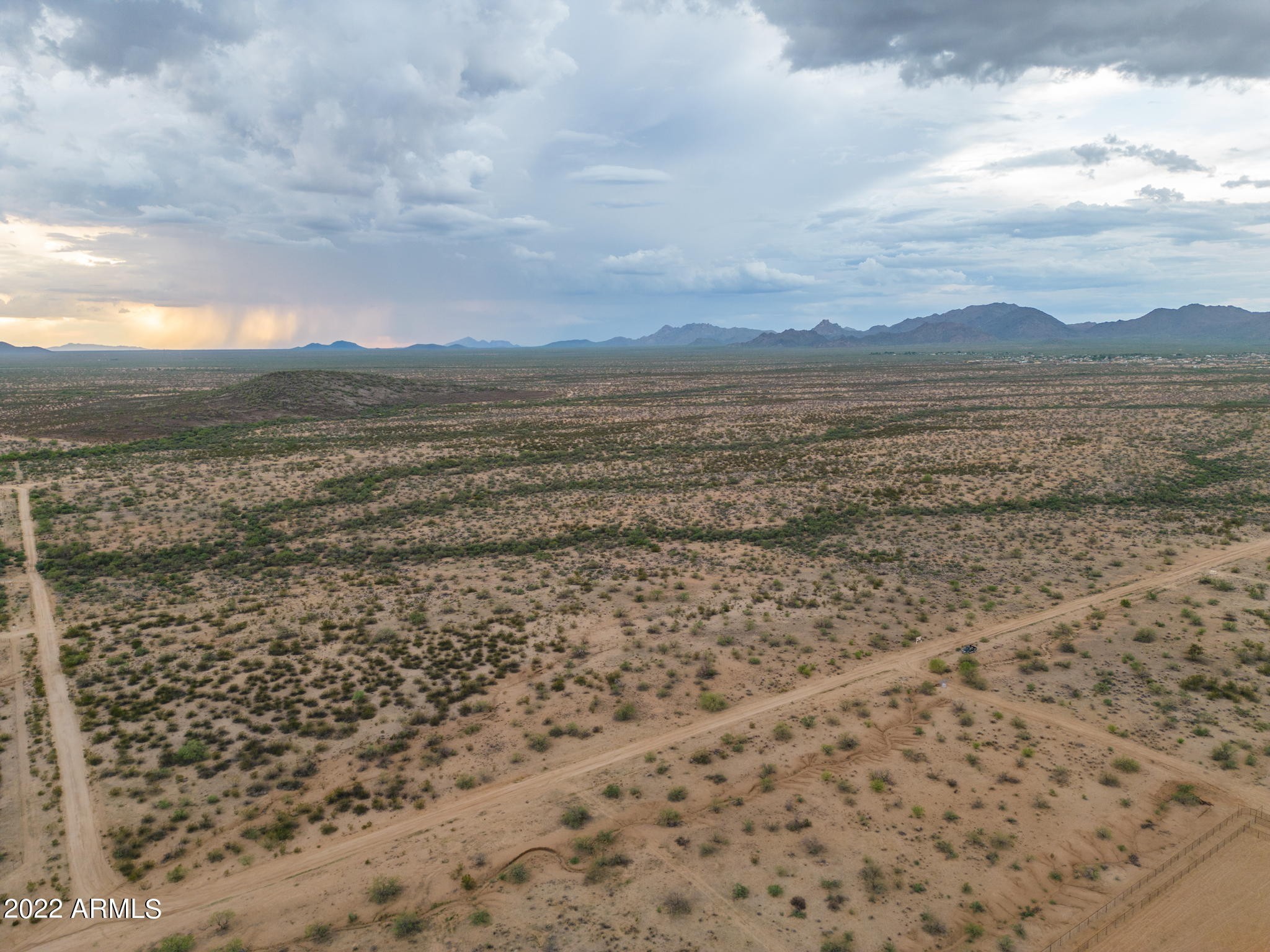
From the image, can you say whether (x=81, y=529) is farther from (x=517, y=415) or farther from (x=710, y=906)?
(x=517, y=415)

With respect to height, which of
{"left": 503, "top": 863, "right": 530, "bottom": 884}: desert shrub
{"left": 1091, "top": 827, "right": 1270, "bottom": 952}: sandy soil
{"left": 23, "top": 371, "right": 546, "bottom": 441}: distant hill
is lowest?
{"left": 1091, "top": 827, "right": 1270, "bottom": 952}: sandy soil

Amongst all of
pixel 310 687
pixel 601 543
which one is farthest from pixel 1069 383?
pixel 310 687

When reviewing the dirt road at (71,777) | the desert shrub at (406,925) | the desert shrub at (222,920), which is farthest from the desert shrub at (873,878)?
the dirt road at (71,777)

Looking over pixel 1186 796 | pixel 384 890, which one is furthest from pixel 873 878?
pixel 384 890

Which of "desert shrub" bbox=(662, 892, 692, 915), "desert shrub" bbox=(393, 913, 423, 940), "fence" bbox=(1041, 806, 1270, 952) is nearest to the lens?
"fence" bbox=(1041, 806, 1270, 952)

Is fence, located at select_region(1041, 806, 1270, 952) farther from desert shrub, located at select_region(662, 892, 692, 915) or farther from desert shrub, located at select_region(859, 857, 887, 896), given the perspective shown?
desert shrub, located at select_region(662, 892, 692, 915)

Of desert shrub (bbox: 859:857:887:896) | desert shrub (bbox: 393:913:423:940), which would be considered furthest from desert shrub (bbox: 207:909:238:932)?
desert shrub (bbox: 859:857:887:896)

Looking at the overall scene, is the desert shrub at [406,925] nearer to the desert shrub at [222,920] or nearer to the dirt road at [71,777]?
the desert shrub at [222,920]

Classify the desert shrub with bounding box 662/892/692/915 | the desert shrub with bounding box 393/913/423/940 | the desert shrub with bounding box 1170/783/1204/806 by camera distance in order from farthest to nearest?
1. the desert shrub with bounding box 1170/783/1204/806
2. the desert shrub with bounding box 662/892/692/915
3. the desert shrub with bounding box 393/913/423/940
